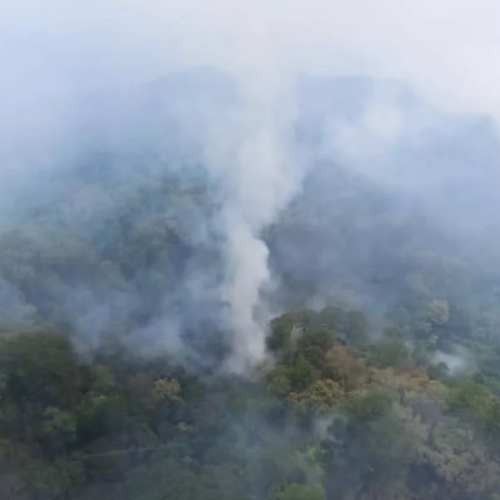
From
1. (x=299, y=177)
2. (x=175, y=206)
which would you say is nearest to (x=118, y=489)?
(x=175, y=206)

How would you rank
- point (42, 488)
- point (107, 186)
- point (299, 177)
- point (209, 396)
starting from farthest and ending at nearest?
point (299, 177) < point (107, 186) < point (209, 396) < point (42, 488)

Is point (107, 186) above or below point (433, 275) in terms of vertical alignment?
above

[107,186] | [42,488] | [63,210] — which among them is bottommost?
[42,488]

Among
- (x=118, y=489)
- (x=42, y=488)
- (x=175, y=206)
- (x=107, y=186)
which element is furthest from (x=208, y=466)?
(x=107, y=186)

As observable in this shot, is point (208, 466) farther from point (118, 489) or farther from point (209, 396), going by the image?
point (209, 396)

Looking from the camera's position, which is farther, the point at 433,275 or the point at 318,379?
the point at 433,275

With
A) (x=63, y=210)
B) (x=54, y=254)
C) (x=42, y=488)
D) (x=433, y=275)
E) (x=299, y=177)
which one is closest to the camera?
(x=42, y=488)
